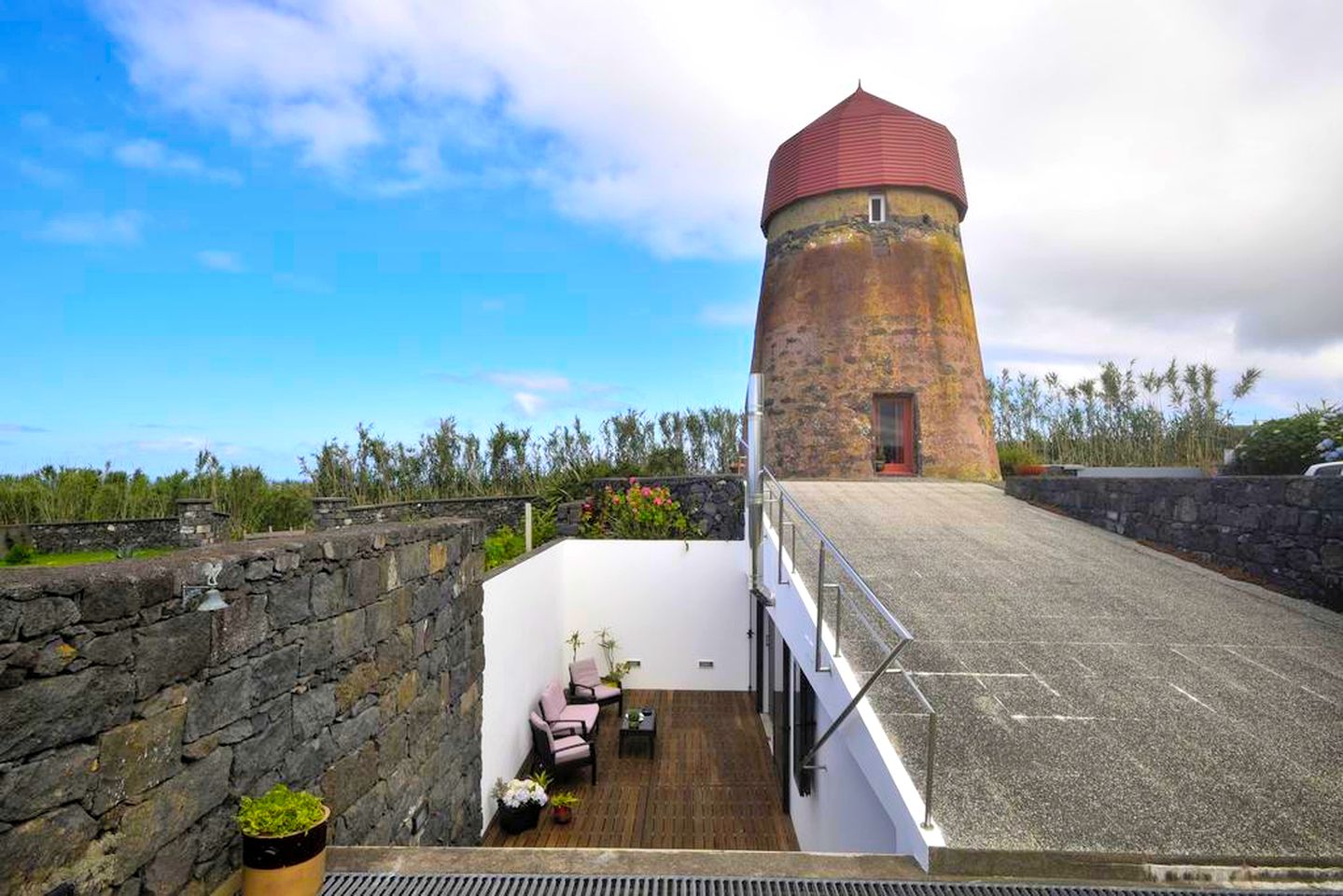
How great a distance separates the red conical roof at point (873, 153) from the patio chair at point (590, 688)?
28.9 ft

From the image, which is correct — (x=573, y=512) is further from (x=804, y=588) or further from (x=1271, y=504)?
(x=1271, y=504)

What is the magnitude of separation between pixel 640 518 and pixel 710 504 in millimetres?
1121

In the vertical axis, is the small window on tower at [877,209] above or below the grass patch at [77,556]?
above

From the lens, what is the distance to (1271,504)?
5.11 metres

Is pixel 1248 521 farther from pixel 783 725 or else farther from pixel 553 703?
pixel 553 703

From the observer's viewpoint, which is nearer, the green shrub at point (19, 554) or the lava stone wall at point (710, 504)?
the lava stone wall at point (710, 504)

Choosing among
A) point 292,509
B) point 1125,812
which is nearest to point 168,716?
point 1125,812

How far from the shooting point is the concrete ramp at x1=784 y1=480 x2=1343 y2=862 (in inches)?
98.0

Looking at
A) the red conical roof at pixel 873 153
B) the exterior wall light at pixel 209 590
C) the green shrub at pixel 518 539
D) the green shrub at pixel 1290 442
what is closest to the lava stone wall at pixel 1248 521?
the green shrub at pixel 1290 442

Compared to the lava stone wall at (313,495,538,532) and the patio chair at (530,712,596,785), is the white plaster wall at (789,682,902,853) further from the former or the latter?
the lava stone wall at (313,495,538,532)

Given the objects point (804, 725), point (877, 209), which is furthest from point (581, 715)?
point (877, 209)

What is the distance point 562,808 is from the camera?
578cm

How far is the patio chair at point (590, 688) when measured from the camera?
819cm

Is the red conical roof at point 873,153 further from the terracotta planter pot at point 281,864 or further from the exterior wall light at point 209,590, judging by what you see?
the terracotta planter pot at point 281,864
